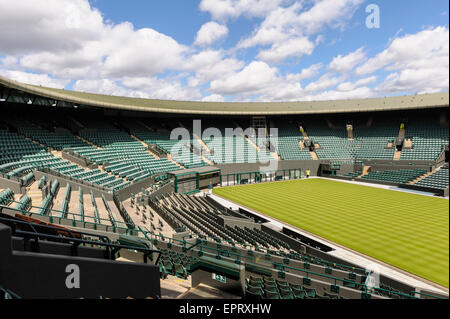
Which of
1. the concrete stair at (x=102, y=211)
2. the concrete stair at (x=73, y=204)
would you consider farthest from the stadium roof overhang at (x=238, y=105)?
the concrete stair at (x=102, y=211)

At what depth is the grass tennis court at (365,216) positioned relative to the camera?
13.7 m

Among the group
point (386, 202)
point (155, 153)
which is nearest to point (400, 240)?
point (386, 202)

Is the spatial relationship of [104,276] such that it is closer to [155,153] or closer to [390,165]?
[155,153]

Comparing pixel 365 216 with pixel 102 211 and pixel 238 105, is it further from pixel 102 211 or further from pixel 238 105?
pixel 238 105

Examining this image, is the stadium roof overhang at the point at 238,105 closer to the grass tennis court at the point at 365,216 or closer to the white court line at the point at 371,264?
the grass tennis court at the point at 365,216

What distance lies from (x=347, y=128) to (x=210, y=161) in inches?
1029

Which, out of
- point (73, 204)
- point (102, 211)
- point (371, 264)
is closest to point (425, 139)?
point (371, 264)

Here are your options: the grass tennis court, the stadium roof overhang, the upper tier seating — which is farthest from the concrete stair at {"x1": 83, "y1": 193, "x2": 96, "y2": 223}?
the upper tier seating

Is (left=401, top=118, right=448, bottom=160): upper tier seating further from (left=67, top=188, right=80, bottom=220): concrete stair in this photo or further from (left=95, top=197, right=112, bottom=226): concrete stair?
(left=67, top=188, right=80, bottom=220): concrete stair

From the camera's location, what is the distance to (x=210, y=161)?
4119cm

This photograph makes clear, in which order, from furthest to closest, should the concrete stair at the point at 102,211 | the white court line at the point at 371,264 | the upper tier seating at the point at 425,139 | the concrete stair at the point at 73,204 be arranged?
the upper tier seating at the point at 425,139
the concrete stair at the point at 102,211
the concrete stair at the point at 73,204
the white court line at the point at 371,264

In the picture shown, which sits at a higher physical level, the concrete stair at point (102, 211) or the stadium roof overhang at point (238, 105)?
the stadium roof overhang at point (238, 105)

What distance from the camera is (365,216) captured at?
2080cm

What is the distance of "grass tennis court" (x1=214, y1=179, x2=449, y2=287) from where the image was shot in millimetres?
13688
